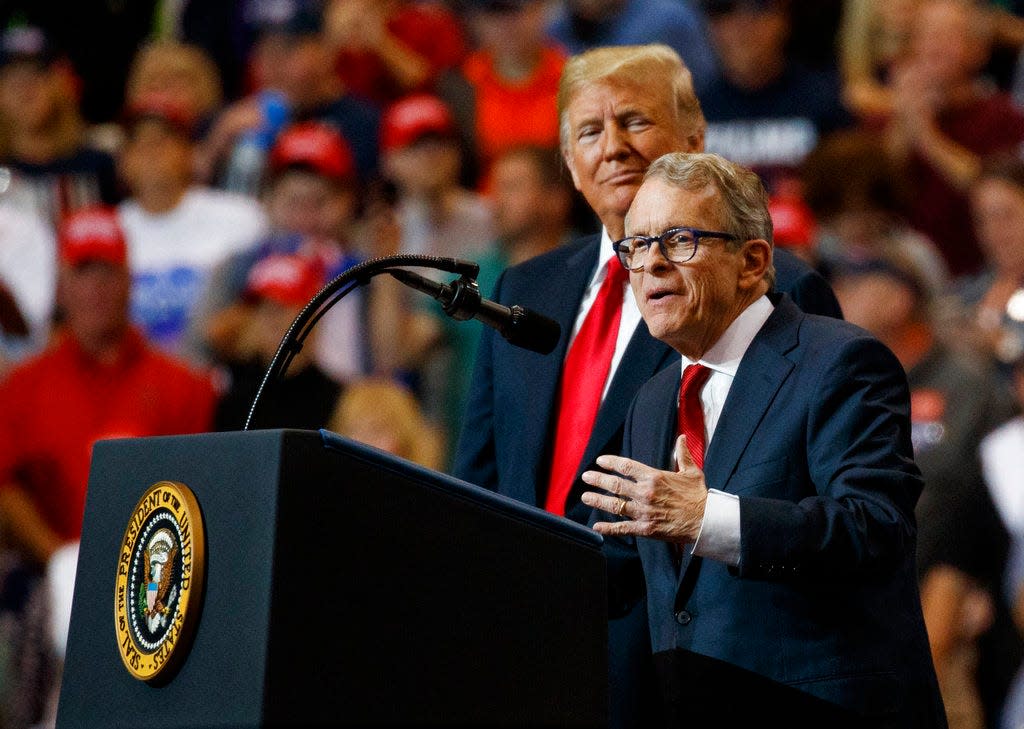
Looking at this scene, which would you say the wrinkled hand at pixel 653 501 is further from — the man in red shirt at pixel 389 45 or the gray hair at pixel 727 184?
the man in red shirt at pixel 389 45

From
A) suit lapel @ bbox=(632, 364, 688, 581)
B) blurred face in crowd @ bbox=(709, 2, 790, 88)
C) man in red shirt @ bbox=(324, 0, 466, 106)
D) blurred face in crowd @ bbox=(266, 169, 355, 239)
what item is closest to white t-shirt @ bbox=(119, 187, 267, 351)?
blurred face in crowd @ bbox=(266, 169, 355, 239)

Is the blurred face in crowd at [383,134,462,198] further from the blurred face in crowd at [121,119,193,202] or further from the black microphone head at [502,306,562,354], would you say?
the black microphone head at [502,306,562,354]

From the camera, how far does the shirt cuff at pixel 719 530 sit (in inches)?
82.0

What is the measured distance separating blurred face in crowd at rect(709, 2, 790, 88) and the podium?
14.7 feet

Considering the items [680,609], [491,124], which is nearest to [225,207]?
[491,124]

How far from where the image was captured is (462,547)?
1.98 meters

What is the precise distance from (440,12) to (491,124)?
1.07 m

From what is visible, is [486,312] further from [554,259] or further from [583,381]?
[554,259]

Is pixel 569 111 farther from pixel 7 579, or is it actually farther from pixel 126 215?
pixel 126 215

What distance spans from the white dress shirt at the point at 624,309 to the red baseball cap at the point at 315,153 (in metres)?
3.56

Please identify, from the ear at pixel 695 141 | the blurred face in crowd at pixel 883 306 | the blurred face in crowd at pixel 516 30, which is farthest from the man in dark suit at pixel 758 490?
the blurred face in crowd at pixel 516 30

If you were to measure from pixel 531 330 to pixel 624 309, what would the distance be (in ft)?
1.75

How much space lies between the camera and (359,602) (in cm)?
189

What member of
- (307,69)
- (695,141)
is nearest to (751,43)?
(307,69)
